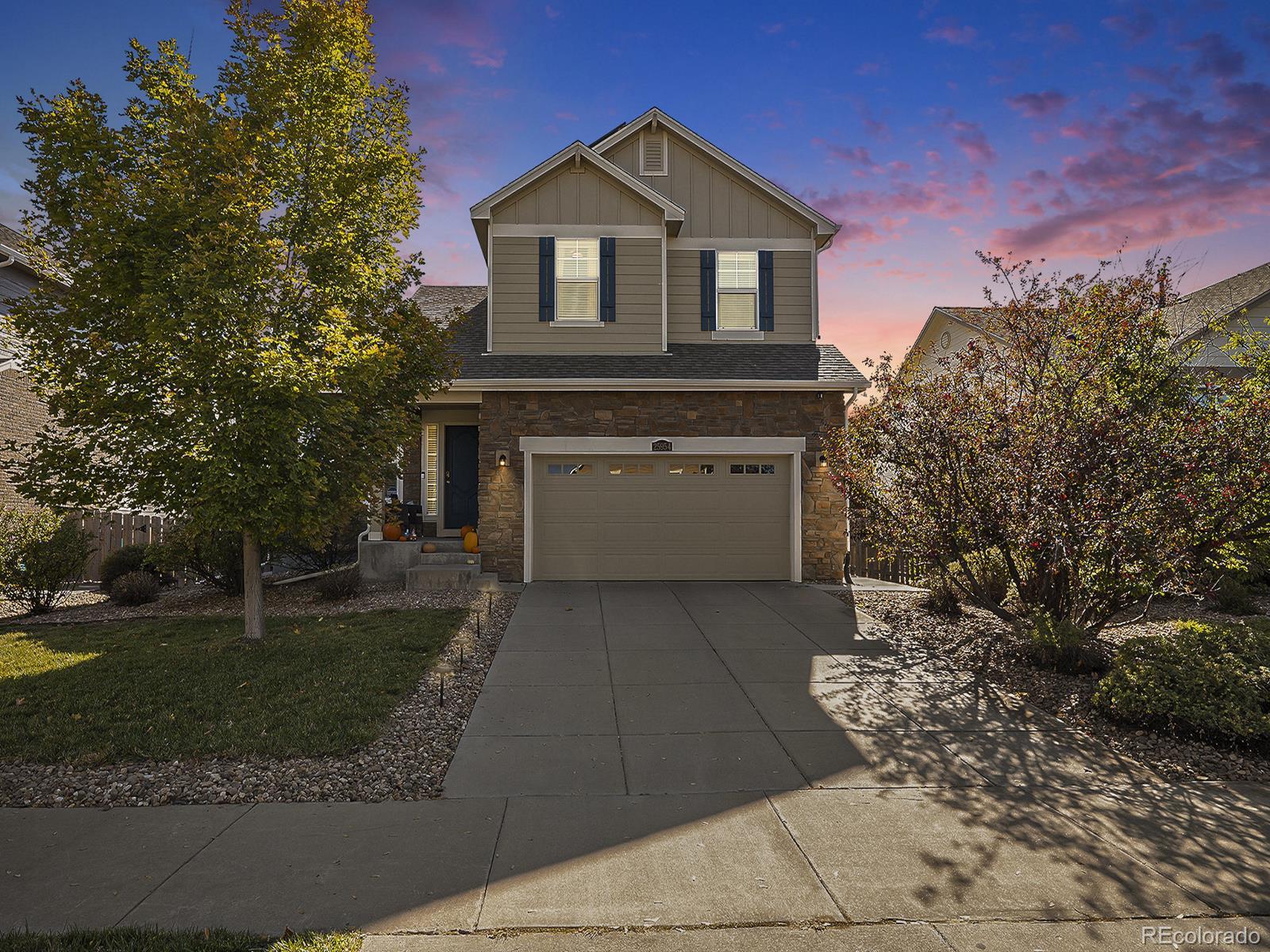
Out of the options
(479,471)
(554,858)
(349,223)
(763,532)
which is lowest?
(554,858)

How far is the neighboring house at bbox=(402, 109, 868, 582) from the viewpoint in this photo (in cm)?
1220

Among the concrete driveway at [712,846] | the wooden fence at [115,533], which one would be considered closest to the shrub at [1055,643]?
the concrete driveway at [712,846]

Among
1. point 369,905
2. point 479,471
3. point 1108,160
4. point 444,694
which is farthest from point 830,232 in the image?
point 369,905

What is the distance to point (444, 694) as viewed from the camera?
20.9 feet

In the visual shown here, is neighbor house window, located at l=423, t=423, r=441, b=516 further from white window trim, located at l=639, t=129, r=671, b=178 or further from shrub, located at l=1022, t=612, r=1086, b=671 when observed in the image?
shrub, located at l=1022, t=612, r=1086, b=671

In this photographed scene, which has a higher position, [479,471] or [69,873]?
[479,471]

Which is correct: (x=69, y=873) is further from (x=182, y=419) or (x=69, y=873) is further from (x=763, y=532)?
(x=763, y=532)

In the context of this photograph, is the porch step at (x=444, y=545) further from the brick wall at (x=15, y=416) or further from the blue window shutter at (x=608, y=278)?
the brick wall at (x=15, y=416)

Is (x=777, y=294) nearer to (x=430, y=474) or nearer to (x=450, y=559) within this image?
(x=430, y=474)

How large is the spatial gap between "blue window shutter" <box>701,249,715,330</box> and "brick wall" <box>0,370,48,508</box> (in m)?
13.0

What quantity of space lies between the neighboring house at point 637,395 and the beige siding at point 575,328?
0.10 feet

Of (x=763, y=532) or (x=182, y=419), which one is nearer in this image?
(x=182, y=419)

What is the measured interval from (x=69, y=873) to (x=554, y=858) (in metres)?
2.39

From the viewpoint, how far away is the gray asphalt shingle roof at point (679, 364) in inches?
476
